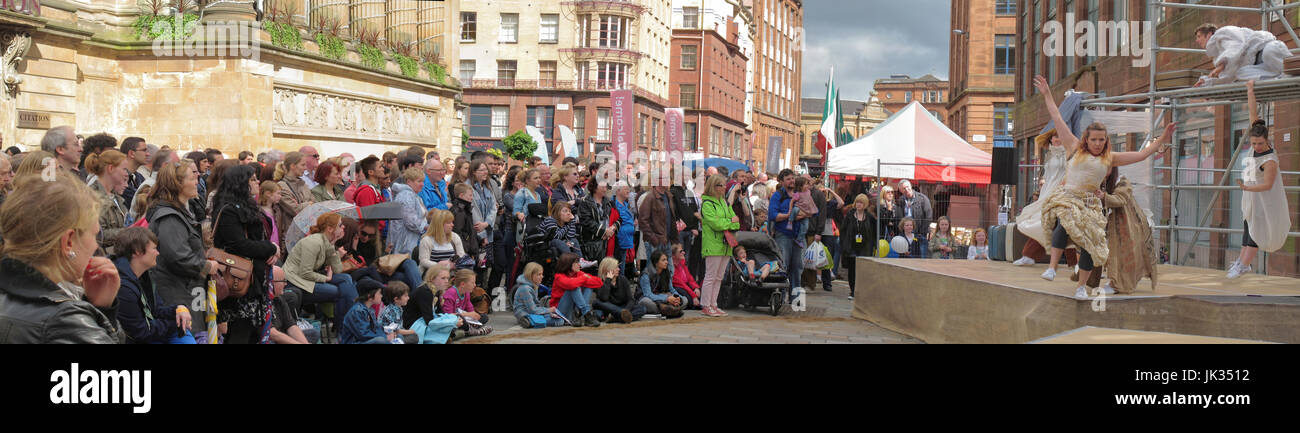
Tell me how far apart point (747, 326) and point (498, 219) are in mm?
3463

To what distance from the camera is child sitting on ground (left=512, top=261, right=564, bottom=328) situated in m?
10.8

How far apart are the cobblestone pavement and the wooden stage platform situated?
0.53 m

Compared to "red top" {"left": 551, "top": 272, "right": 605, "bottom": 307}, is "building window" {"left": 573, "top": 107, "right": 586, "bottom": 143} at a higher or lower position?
higher

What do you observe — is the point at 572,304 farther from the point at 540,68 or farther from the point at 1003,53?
the point at 540,68

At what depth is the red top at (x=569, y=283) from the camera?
11.1 metres

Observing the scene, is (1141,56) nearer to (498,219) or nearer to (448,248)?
(498,219)

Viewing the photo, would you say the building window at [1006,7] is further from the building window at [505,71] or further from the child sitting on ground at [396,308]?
the child sitting on ground at [396,308]

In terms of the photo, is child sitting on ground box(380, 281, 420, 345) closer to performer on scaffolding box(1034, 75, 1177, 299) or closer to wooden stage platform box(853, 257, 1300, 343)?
wooden stage platform box(853, 257, 1300, 343)

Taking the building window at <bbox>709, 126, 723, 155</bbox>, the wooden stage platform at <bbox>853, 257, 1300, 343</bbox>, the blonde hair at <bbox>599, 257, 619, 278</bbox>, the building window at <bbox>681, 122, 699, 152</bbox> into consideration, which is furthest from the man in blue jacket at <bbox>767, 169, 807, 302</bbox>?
the building window at <bbox>709, 126, 723, 155</bbox>

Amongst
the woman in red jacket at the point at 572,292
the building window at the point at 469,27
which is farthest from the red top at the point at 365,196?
the building window at the point at 469,27

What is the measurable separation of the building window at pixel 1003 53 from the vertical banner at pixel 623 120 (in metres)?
28.9

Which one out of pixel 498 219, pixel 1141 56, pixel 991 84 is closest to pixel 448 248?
pixel 498 219

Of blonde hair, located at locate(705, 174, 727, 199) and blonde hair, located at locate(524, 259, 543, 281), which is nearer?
blonde hair, located at locate(524, 259, 543, 281)

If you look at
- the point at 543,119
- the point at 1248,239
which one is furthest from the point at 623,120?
the point at 543,119
